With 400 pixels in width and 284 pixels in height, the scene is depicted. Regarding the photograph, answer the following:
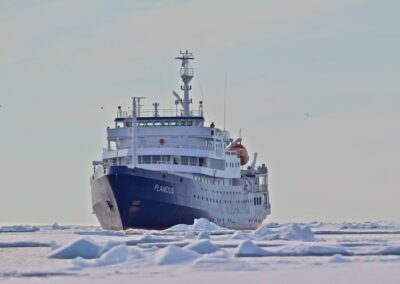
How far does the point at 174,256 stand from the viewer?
22234 millimetres

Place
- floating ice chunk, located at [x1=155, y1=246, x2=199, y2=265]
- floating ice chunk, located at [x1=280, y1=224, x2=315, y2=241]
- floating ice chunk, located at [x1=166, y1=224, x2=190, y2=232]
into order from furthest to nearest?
floating ice chunk, located at [x1=166, y1=224, x2=190, y2=232], floating ice chunk, located at [x1=280, y1=224, x2=315, y2=241], floating ice chunk, located at [x1=155, y1=246, x2=199, y2=265]

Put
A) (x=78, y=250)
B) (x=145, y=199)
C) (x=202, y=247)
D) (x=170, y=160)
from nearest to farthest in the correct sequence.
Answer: (x=202, y=247), (x=78, y=250), (x=145, y=199), (x=170, y=160)

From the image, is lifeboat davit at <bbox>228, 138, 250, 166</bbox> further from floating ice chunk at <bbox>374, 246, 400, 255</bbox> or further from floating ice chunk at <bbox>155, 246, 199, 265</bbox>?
floating ice chunk at <bbox>155, 246, 199, 265</bbox>

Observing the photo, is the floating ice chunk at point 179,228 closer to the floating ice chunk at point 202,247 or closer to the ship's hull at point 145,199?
the ship's hull at point 145,199

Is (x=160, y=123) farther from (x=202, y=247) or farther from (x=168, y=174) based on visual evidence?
(x=202, y=247)

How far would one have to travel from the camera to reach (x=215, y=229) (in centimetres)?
4888

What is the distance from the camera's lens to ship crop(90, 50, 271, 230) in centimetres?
5334

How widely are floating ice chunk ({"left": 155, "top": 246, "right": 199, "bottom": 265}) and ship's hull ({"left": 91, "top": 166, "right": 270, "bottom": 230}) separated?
3014 cm

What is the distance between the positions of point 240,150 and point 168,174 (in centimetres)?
2119

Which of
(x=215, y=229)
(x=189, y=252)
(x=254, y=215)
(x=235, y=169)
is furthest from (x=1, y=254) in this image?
(x=254, y=215)

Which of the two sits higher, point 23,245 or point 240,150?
point 240,150

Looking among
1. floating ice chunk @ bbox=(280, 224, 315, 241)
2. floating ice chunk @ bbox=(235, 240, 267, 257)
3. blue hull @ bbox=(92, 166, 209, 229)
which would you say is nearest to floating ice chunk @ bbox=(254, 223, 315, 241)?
floating ice chunk @ bbox=(280, 224, 315, 241)

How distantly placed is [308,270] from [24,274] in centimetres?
515

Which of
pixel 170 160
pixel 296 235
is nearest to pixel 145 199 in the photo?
pixel 170 160
